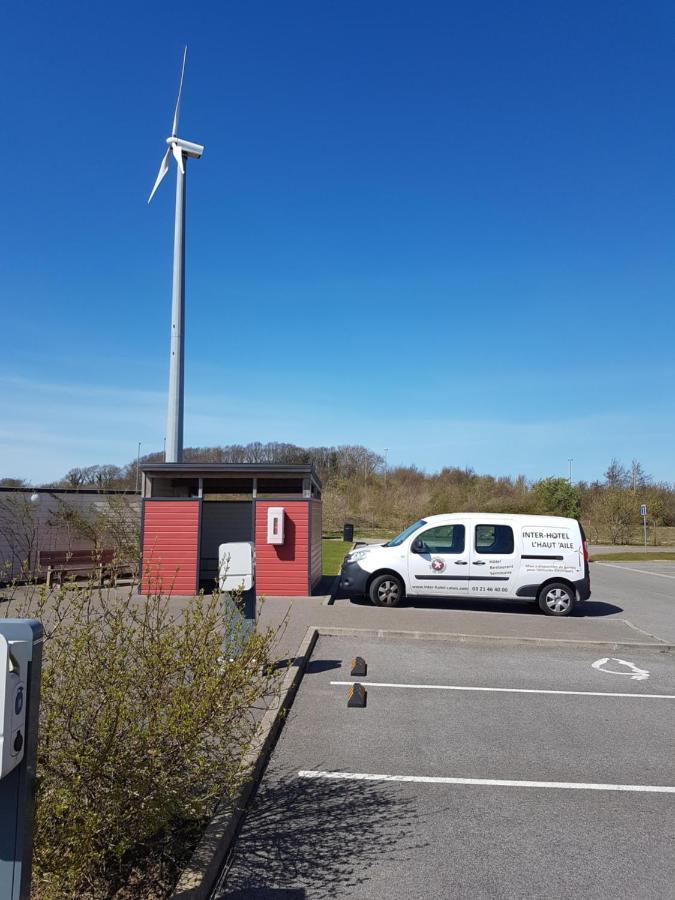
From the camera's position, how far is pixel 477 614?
13.0 meters

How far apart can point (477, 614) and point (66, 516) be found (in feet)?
36.9

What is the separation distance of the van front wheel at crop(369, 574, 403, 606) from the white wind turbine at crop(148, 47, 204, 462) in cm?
882

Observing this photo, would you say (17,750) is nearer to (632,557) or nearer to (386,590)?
(386,590)

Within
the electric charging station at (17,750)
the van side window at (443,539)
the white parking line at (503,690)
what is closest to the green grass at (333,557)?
the van side window at (443,539)

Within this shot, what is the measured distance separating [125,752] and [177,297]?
2022cm

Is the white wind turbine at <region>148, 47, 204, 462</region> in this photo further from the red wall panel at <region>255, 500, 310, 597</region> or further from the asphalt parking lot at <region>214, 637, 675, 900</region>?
the asphalt parking lot at <region>214, 637, 675, 900</region>

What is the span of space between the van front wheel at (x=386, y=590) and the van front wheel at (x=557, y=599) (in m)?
2.68

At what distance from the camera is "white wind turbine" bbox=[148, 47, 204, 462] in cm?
2080

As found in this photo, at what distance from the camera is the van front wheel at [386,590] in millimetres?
13602

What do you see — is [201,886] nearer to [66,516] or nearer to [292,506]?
[292,506]

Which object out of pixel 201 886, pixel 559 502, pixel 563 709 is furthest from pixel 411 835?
pixel 559 502

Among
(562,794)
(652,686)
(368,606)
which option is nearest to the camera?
(562,794)

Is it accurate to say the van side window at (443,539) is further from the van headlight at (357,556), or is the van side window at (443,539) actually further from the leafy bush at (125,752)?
the leafy bush at (125,752)

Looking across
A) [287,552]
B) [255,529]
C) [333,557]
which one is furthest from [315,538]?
[333,557]
